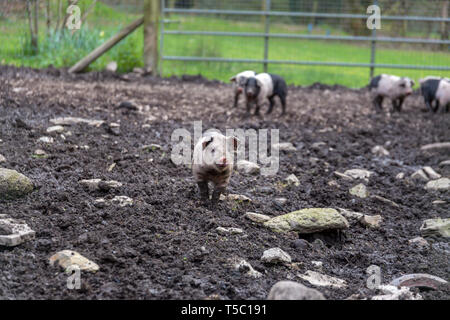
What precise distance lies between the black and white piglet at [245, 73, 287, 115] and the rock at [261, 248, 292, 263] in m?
4.61

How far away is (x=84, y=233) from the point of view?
12.1 ft

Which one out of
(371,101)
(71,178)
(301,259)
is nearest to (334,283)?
(301,259)

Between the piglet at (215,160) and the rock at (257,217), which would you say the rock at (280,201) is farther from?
the piglet at (215,160)

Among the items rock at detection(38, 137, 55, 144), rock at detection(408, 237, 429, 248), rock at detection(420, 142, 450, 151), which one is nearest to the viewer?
rock at detection(408, 237, 429, 248)

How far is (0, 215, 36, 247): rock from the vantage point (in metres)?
3.42

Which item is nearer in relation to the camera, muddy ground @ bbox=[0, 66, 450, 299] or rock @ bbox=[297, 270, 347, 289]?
muddy ground @ bbox=[0, 66, 450, 299]

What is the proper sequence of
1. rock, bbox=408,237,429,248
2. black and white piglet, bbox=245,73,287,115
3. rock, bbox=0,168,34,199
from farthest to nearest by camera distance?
black and white piglet, bbox=245,73,287,115 → rock, bbox=408,237,429,248 → rock, bbox=0,168,34,199

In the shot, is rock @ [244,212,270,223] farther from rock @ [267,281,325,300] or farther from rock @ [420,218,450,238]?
rock @ [267,281,325,300]

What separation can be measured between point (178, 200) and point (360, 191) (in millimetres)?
1769

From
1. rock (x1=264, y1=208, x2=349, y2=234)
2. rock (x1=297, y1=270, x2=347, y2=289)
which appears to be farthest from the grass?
rock (x1=297, y1=270, x2=347, y2=289)

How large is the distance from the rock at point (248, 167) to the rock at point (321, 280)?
6.76 ft

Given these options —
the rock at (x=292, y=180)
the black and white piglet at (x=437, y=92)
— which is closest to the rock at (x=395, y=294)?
the rock at (x=292, y=180)

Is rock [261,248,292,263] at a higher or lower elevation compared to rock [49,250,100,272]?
lower
